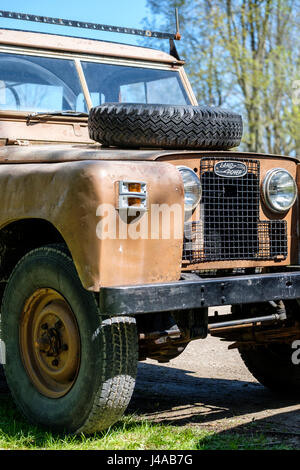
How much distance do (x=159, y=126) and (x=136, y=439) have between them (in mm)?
1679

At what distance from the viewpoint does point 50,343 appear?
3.77 metres

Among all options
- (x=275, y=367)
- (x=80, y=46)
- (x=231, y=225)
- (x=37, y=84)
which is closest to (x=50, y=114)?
(x=37, y=84)

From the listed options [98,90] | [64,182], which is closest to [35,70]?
[98,90]

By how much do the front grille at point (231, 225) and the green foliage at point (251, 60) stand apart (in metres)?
17.3

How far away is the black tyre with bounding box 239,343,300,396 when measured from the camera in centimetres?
484

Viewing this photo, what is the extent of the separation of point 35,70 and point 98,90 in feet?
1.57

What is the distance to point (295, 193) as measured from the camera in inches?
164

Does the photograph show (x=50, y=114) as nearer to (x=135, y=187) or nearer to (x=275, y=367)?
(x=135, y=187)

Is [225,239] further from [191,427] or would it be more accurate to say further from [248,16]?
[248,16]

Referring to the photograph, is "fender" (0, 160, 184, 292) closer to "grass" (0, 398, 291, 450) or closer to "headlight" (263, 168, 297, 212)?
"headlight" (263, 168, 297, 212)

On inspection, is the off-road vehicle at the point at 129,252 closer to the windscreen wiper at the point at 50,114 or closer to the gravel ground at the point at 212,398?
the windscreen wiper at the point at 50,114

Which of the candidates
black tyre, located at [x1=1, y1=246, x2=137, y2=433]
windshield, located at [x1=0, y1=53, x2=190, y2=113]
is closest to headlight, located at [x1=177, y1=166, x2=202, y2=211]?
black tyre, located at [x1=1, y1=246, x2=137, y2=433]

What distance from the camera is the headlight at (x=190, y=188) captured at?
3.77 meters

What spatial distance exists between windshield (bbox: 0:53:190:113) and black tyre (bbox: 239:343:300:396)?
204 centimetres
